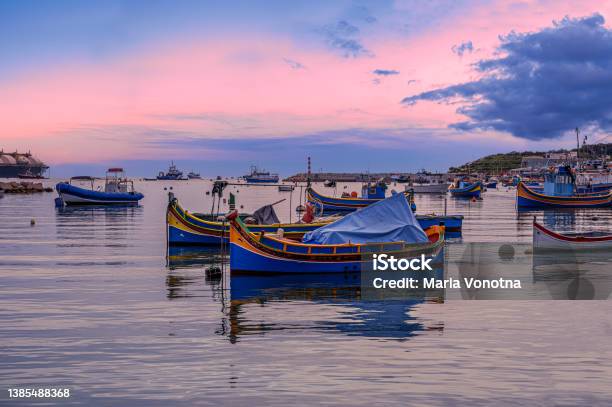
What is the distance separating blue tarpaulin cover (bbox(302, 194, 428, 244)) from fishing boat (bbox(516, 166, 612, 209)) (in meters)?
67.3

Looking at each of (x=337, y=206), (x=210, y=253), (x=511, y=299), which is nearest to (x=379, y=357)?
(x=511, y=299)

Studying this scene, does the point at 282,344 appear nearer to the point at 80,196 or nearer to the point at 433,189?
the point at 80,196

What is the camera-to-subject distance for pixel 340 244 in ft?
100.0

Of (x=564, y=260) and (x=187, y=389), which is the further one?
(x=564, y=260)

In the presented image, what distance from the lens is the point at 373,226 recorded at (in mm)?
31688

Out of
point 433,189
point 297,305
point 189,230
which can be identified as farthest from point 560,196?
point 297,305

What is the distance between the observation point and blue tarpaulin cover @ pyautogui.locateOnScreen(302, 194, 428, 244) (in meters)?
31.0

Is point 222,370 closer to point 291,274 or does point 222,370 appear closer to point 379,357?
point 379,357

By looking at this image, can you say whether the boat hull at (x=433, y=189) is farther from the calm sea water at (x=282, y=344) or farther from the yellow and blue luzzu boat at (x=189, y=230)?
the calm sea water at (x=282, y=344)

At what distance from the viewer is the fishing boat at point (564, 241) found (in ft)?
122

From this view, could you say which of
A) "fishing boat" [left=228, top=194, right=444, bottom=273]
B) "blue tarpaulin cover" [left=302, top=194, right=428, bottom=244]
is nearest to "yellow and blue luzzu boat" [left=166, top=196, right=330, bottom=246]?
"blue tarpaulin cover" [left=302, top=194, right=428, bottom=244]

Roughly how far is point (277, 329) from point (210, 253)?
2259cm

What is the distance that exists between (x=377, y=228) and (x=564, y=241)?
43.7 feet

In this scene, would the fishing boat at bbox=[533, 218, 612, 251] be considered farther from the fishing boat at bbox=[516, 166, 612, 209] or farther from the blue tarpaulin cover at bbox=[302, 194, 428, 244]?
the fishing boat at bbox=[516, 166, 612, 209]
